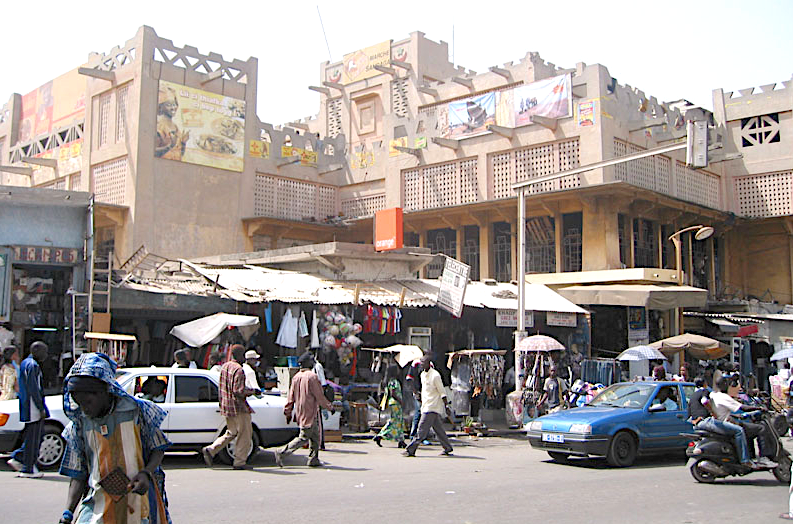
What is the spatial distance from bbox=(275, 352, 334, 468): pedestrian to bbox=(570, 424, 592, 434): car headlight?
3739 millimetres

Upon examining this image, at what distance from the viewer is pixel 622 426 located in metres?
11.9

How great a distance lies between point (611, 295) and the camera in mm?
22469

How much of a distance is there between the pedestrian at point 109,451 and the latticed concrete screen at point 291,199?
91.9 feet

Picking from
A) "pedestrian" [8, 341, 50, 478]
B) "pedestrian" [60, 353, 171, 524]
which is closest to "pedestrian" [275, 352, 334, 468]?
"pedestrian" [8, 341, 50, 478]

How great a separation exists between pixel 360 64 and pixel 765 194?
67.5 ft

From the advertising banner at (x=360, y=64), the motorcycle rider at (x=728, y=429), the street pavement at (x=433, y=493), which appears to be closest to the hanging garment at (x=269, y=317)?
the street pavement at (x=433, y=493)

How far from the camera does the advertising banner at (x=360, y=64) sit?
129ft

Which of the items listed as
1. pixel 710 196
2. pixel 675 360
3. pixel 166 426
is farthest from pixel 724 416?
pixel 710 196

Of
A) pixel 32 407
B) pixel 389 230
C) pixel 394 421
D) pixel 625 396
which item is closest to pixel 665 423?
pixel 625 396

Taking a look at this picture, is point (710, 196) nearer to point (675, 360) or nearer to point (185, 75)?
point (675, 360)

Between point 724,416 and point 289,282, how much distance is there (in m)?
11.2

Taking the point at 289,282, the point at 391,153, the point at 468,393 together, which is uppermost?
the point at 391,153

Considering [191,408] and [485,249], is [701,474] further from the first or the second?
[485,249]

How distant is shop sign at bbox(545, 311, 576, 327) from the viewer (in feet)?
69.3
